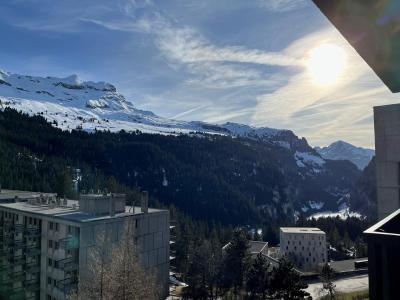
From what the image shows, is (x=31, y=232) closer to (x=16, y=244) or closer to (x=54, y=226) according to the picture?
(x=16, y=244)

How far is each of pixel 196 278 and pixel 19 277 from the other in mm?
19750

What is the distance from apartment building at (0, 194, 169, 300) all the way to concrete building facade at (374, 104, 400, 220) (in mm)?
25245

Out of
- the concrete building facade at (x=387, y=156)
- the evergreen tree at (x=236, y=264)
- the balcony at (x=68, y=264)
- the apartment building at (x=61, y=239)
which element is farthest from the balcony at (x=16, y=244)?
the concrete building facade at (x=387, y=156)

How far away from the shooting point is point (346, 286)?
63.0 m

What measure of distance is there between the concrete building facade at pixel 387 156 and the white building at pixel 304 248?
71664 millimetres

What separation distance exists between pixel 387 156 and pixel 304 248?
75.7m

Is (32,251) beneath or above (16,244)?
beneath

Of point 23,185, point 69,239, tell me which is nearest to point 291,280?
point 69,239

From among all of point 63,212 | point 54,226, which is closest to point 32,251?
point 54,226

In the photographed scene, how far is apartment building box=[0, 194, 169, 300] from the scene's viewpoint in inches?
1350

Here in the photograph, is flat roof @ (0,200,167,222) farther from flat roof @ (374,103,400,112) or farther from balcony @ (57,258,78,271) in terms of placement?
flat roof @ (374,103,400,112)

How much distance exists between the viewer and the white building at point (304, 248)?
8544cm

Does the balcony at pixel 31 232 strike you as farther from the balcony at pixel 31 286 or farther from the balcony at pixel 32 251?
the balcony at pixel 31 286

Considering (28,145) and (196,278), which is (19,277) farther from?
(28,145)
